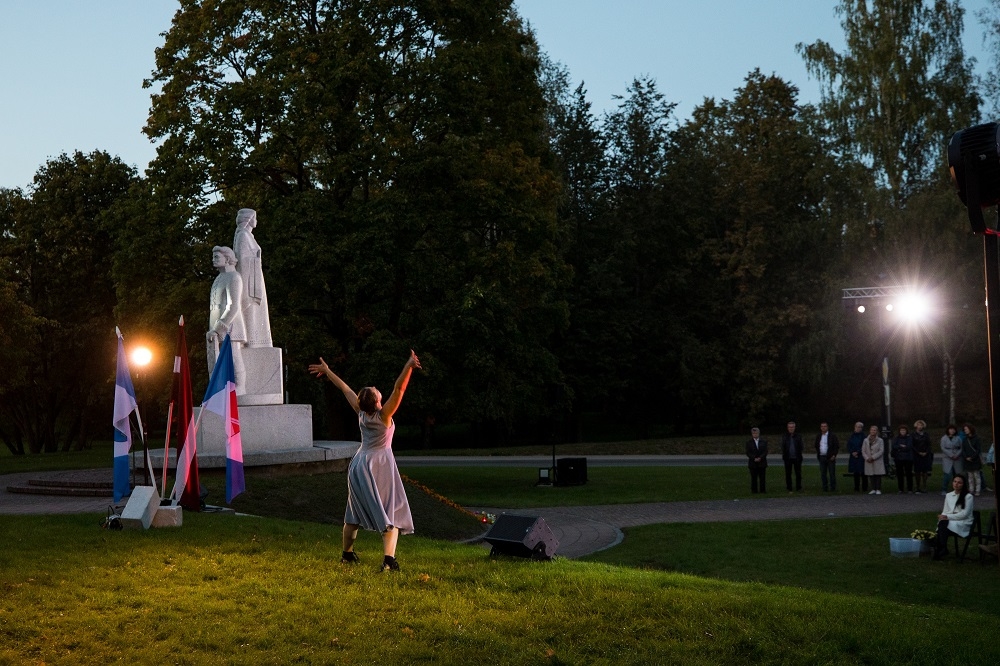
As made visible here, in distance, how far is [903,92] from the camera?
142 feet

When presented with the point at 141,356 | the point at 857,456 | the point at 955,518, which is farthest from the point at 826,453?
the point at 141,356

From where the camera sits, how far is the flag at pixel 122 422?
1303 centimetres

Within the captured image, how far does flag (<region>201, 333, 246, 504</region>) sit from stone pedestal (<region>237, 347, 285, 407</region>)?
5.50m

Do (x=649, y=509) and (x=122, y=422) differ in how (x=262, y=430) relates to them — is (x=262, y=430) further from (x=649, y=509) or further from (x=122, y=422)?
(x=649, y=509)

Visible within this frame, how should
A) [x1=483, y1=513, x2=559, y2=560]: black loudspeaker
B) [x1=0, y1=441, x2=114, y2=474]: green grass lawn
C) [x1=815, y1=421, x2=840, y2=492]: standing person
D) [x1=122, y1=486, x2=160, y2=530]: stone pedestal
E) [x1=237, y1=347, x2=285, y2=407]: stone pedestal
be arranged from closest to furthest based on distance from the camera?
[x1=483, y1=513, x2=559, y2=560]: black loudspeaker
[x1=122, y1=486, x2=160, y2=530]: stone pedestal
[x1=237, y1=347, x2=285, y2=407]: stone pedestal
[x1=815, y1=421, x2=840, y2=492]: standing person
[x1=0, y1=441, x2=114, y2=474]: green grass lawn

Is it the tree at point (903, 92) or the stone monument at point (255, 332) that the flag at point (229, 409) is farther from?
the tree at point (903, 92)

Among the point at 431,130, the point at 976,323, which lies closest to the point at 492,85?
the point at 431,130

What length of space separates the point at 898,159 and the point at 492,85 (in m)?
21.2

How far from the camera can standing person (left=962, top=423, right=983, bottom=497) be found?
2262cm

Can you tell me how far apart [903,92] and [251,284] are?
33.3 meters

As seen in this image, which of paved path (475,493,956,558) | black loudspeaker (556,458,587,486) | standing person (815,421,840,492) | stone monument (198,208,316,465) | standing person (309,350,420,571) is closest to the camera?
standing person (309,350,420,571)

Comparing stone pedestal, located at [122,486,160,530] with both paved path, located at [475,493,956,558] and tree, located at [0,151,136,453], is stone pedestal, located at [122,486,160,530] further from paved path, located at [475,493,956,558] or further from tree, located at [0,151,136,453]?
tree, located at [0,151,136,453]

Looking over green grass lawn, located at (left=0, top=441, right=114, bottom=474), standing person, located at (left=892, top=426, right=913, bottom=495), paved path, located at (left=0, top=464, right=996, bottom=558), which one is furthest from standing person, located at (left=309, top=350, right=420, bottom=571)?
green grass lawn, located at (left=0, top=441, right=114, bottom=474)

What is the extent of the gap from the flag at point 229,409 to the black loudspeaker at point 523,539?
444 centimetres
